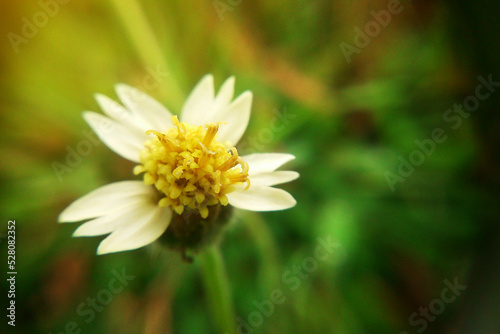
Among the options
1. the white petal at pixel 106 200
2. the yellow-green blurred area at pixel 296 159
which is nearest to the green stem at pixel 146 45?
the yellow-green blurred area at pixel 296 159

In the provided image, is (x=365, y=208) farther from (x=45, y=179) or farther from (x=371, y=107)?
(x=45, y=179)

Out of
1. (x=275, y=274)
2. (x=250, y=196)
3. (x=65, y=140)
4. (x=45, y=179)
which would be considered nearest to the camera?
(x=250, y=196)

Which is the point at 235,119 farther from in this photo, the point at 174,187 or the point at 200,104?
the point at 174,187


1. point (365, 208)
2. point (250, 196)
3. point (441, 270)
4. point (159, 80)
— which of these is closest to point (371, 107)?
point (365, 208)

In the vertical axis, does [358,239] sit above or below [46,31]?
below

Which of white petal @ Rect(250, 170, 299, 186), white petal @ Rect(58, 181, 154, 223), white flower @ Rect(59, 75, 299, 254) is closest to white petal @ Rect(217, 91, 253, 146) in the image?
white flower @ Rect(59, 75, 299, 254)

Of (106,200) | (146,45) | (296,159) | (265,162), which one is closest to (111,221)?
(106,200)

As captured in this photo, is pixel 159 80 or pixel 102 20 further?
pixel 102 20
